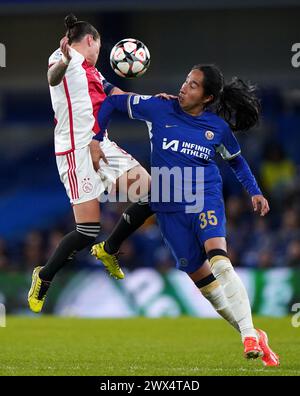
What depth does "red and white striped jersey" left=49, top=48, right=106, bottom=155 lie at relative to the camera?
905 cm

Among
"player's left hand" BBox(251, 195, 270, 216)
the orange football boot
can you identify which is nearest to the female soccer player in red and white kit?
"player's left hand" BBox(251, 195, 270, 216)

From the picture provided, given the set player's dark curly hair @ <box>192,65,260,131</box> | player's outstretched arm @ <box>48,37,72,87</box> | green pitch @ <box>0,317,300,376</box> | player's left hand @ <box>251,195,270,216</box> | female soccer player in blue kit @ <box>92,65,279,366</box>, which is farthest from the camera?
player's dark curly hair @ <box>192,65,260,131</box>

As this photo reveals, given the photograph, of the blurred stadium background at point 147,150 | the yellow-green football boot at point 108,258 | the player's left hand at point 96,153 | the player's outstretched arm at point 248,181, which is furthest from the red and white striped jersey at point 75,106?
the blurred stadium background at point 147,150

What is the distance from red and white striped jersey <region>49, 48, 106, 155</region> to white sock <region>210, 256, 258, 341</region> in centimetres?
191

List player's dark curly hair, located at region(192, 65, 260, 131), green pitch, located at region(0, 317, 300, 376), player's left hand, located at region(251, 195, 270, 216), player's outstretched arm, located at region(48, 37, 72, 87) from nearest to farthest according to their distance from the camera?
1. green pitch, located at region(0, 317, 300, 376)
2. player's left hand, located at region(251, 195, 270, 216)
3. player's outstretched arm, located at region(48, 37, 72, 87)
4. player's dark curly hair, located at region(192, 65, 260, 131)

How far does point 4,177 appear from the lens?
21.6 meters

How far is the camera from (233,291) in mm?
7953

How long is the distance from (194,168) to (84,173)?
47.5 inches

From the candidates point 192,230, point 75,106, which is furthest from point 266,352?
point 75,106

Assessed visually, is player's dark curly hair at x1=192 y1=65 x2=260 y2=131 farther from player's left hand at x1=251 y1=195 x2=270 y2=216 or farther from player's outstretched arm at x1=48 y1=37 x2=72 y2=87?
player's outstretched arm at x1=48 y1=37 x2=72 y2=87

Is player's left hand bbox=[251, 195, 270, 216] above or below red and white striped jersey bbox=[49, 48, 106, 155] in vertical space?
below

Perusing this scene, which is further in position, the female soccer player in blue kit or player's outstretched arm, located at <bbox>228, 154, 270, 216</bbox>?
player's outstretched arm, located at <bbox>228, 154, 270, 216</bbox>

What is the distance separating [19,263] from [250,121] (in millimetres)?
10150

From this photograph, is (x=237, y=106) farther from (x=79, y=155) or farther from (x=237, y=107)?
(x=79, y=155)
